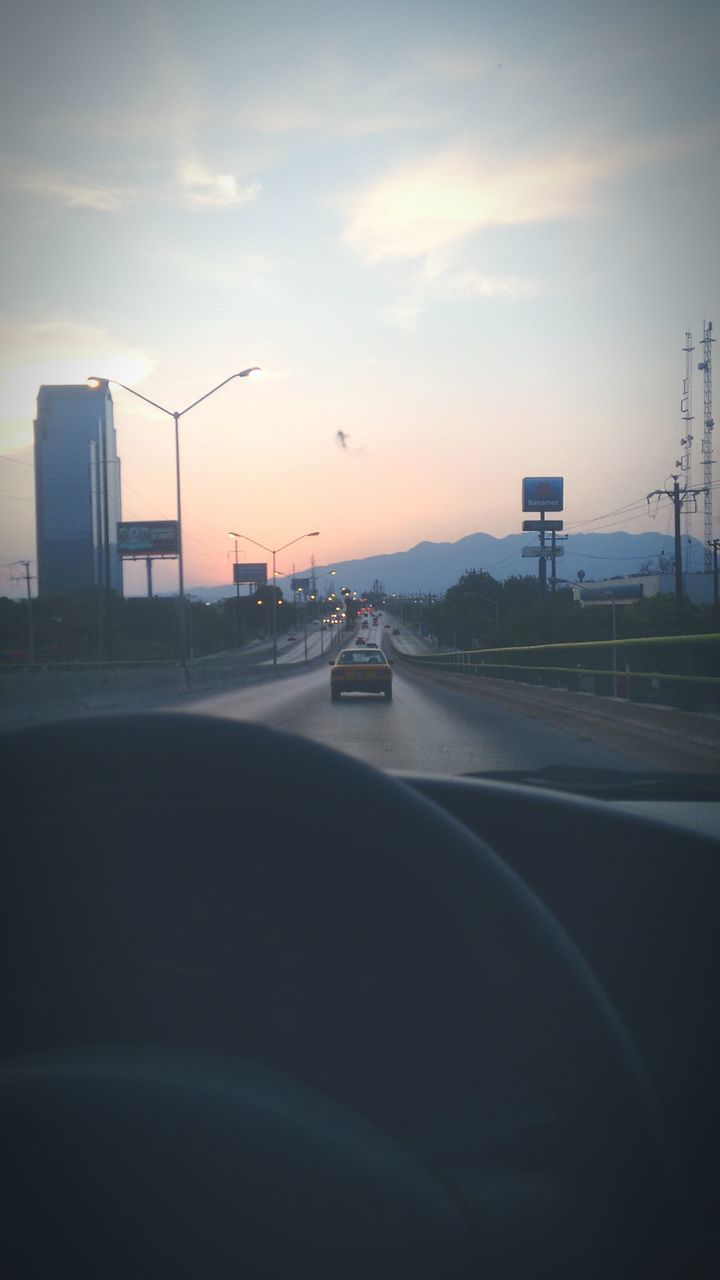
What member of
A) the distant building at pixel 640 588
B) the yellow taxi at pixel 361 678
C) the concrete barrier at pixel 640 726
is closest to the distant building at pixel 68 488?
the yellow taxi at pixel 361 678

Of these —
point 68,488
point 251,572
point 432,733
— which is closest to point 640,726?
point 432,733

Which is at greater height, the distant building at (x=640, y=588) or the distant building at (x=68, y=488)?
the distant building at (x=68, y=488)

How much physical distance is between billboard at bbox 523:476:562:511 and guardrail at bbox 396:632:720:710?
82.6 meters

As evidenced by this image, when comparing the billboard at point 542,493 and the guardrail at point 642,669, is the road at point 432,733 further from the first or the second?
the billboard at point 542,493

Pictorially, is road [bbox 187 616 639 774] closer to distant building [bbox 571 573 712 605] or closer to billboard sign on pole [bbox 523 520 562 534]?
billboard sign on pole [bbox 523 520 562 534]

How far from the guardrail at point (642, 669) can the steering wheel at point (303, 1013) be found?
29.4 ft

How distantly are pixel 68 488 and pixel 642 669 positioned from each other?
88045 millimetres

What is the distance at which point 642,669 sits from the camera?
13.5m

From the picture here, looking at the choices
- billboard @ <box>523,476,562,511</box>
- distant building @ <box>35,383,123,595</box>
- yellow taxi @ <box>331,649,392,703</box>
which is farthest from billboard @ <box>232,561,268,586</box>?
yellow taxi @ <box>331,649,392,703</box>

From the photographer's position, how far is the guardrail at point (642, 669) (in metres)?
10.8

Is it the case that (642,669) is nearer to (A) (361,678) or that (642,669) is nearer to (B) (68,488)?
(A) (361,678)

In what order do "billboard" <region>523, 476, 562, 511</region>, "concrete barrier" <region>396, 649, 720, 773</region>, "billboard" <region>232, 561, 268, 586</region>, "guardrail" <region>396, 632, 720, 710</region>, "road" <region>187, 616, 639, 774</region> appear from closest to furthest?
1. "concrete barrier" <region>396, 649, 720, 773</region>
2. "guardrail" <region>396, 632, 720, 710</region>
3. "road" <region>187, 616, 639, 774</region>
4. "billboard" <region>523, 476, 562, 511</region>
5. "billboard" <region>232, 561, 268, 586</region>

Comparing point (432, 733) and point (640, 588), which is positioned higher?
point (640, 588)

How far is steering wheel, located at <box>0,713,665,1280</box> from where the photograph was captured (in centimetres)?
114
